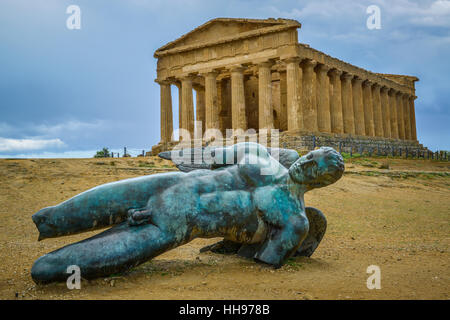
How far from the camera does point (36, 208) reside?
371 inches

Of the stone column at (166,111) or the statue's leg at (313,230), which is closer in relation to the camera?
the statue's leg at (313,230)

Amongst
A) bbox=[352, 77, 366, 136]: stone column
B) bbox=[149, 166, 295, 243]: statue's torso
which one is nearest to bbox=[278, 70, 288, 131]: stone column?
bbox=[352, 77, 366, 136]: stone column

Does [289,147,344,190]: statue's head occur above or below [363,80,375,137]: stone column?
below

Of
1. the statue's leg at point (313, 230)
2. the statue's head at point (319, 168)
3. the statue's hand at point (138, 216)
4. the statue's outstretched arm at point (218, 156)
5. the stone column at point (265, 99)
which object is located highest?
→ the stone column at point (265, 99)

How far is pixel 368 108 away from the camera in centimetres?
3769

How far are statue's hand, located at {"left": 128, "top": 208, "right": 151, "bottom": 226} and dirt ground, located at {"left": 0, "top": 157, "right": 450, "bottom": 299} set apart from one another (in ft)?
1.80

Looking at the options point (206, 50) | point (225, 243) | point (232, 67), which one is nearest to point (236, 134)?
point (232, 67)

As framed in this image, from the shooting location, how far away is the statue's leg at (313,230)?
15.1 ft

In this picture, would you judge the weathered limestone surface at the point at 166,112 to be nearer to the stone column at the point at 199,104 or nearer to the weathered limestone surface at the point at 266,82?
the weathered limestone surface at the point at 266,82

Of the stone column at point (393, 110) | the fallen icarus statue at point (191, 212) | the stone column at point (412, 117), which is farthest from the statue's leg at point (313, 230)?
the stone column at point (412, 117)

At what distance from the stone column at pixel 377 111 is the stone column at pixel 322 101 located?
1003 centimetres

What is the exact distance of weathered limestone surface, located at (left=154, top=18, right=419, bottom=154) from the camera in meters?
28.4

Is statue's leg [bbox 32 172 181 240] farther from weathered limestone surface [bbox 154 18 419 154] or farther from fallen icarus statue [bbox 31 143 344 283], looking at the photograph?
weathered limestone surface [bbox 154 18 419 154]

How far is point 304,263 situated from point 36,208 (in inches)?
295
